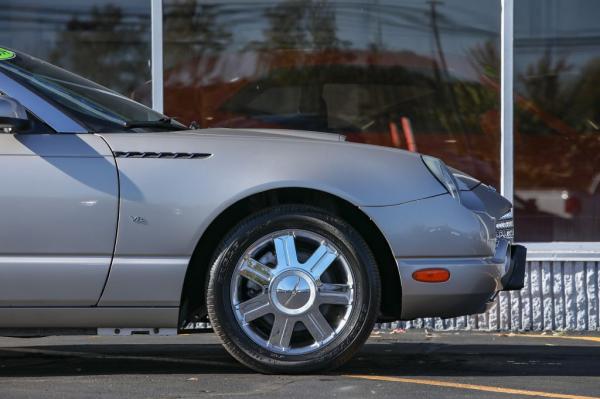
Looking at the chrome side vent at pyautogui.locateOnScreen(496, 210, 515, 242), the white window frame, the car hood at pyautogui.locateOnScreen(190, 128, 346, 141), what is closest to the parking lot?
the chrome side vent at pyautogui.locateOnScreen(496, 210, 515, 242)

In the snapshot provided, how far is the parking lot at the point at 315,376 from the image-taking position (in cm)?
554

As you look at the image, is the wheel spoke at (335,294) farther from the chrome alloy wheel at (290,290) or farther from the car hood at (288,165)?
the car hood at (288,165)

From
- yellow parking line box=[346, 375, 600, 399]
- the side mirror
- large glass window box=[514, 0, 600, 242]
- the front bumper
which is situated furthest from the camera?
large glass window box=[514, 0, 600, 242]

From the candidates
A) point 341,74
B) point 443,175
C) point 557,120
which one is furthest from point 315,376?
point 557,120

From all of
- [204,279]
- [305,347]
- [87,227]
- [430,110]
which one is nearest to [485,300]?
[305,347]

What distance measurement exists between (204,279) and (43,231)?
760 millimetres

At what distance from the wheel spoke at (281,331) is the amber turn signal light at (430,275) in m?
0.59

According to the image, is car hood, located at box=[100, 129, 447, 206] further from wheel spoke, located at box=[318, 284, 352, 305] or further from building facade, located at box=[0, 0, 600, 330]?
building facade, located at box=[0, 0, 600, 330]

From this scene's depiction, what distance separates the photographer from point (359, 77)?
8.78 meters

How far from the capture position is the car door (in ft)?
18.2

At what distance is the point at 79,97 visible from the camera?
238 inches

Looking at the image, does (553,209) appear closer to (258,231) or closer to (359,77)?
(359,77)

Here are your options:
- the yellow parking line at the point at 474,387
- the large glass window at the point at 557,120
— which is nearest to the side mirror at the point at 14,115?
the yellow parking line at the point at 474,387

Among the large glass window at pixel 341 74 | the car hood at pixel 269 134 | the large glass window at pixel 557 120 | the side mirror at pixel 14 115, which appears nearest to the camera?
the side mirror at pixel 14 115
